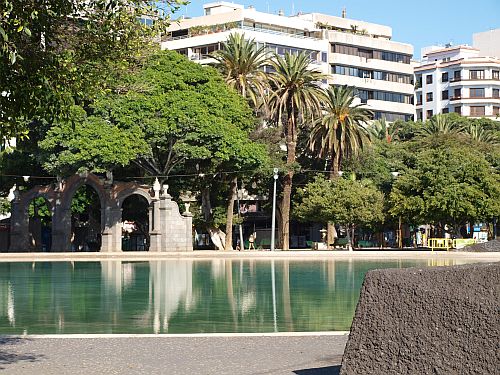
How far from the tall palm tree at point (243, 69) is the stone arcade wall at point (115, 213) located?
992 centimetres

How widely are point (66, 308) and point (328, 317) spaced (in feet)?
20.6

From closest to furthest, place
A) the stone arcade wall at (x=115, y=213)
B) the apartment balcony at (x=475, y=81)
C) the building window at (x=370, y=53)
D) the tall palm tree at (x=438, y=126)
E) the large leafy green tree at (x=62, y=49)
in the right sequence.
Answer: the large leafy green tree at (x=62, y=49) < the stone arcade wall at (x=115, y=213) < the tall palm tree at (x=438, y=126) < the building window at (x=370, y=53) < the apartment balcony at (x=475, y=81)

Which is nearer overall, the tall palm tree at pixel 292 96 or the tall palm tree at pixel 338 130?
the tall palm tree at pixel 292 96

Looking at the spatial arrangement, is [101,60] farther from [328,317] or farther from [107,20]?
[328,317]

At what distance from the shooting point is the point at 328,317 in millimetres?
19156

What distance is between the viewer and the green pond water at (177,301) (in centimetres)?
1769

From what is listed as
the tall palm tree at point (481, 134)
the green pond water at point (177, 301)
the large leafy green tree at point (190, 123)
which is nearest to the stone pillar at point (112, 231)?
the large leafy green tree at point (190, 123)

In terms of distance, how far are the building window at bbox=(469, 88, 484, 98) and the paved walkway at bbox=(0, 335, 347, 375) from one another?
113 metres

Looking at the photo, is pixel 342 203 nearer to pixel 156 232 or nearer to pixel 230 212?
pixel 230 212

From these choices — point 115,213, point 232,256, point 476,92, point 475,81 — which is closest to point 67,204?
point 115,213

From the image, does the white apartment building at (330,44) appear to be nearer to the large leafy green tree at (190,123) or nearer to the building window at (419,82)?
the building window at (419,82)

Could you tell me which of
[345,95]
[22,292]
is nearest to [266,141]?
[345,95]

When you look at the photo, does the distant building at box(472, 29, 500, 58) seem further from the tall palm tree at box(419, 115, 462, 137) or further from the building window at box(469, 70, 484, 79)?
the tall palm tree at box(419, 115, 462, 137)

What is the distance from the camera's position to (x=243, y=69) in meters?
69.8
